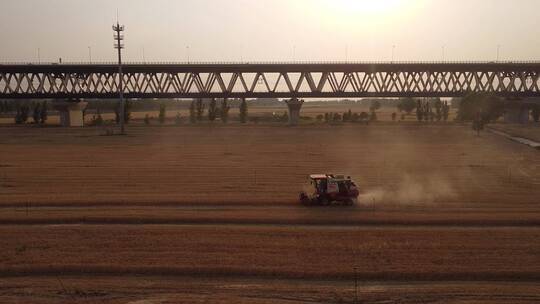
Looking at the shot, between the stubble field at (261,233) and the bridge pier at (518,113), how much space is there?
52.7 m

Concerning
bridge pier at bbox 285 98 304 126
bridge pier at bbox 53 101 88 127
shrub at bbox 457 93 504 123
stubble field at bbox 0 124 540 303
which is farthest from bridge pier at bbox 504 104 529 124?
bridge pier at bbox 53 101 88 127

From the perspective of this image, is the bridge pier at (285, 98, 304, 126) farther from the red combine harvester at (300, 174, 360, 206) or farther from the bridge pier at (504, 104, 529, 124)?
the red combine harvester at (300, 174, 360, 206)

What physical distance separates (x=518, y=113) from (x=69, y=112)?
67.1 m

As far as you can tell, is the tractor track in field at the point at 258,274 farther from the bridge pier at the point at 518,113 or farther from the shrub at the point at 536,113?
the shrub at the point at 536,113

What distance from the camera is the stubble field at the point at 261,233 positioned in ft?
48.2

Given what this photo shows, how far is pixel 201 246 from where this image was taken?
18.3 metres

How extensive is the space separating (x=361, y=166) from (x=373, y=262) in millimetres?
22848

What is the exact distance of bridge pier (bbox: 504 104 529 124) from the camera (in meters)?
90.6

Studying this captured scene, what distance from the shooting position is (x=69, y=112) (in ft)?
300

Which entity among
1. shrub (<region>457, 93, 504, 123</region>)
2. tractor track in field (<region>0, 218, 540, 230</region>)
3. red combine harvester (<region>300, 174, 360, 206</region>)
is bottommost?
tractor track in field (<region>0, 218, 540, 230</region>)

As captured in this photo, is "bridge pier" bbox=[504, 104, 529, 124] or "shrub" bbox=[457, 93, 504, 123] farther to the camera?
"bridge pier" bbox=[504, 104, 529, 124]

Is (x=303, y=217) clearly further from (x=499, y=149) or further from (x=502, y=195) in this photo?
(x=499, y=149)

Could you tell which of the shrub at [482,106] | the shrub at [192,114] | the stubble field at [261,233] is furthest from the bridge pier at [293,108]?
the stubble field at [261,233]

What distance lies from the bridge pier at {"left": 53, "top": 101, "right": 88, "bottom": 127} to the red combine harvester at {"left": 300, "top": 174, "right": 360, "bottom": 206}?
73.4m
